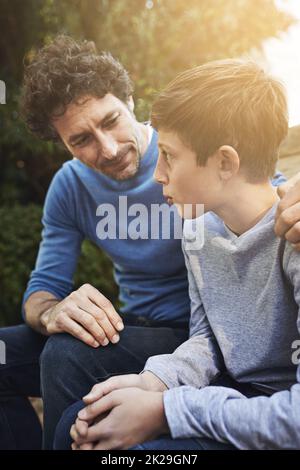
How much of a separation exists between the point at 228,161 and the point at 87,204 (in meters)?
0.77

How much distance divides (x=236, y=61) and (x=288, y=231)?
502mm

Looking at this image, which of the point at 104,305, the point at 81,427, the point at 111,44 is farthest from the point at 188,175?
the point at 111,44

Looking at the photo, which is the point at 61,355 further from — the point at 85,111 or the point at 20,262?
the point at 20,262

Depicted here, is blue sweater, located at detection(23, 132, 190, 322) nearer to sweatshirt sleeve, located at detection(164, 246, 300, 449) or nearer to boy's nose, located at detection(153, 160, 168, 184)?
boy's nose, located at detection(153, 160, 168, 184)

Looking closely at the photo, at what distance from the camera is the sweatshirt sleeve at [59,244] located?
6.46ft

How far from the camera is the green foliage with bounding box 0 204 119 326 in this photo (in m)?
3.30

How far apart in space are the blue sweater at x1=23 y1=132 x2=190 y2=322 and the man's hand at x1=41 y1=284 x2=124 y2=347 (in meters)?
0.36

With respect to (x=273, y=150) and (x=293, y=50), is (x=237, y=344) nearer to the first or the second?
(x=273, y=150)

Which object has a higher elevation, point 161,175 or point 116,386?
point 161,175

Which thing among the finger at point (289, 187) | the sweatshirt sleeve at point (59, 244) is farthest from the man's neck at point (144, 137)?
the finger at point (289, 187)

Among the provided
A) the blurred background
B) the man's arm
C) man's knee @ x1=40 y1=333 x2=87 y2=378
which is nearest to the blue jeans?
man's knee @ x1=40 y1=333 x2=87 y2=378

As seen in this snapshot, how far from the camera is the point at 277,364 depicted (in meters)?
1.23

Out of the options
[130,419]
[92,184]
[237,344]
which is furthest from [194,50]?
[130,419]

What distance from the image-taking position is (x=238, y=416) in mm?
996
